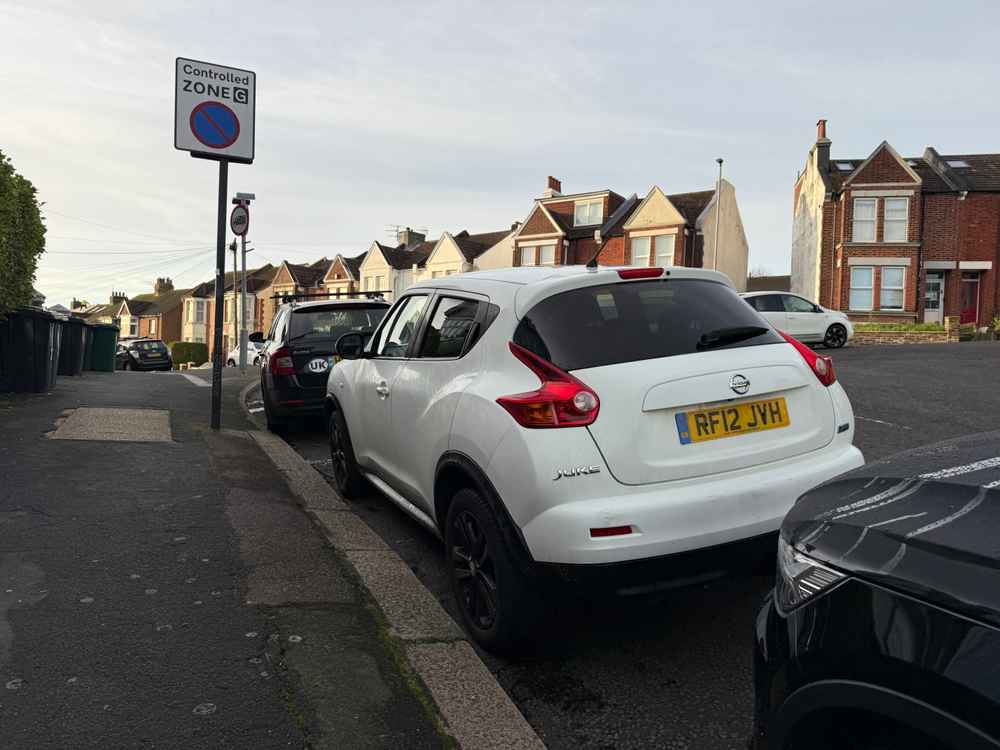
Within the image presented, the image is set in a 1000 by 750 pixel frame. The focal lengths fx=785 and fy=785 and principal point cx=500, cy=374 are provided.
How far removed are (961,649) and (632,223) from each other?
1667 inches

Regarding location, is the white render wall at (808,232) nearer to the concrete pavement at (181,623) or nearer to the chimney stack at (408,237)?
the chimney stack at (408,237)

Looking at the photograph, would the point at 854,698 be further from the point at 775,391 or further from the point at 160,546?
the point at 160,546

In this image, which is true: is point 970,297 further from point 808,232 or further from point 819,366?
point 819,366

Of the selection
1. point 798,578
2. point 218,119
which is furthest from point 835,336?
point 798,578

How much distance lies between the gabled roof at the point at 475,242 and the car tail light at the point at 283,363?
43.1m

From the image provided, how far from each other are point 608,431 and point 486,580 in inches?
Result: 34.1

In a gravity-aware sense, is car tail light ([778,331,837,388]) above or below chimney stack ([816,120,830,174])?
below

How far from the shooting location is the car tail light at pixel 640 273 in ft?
11.7

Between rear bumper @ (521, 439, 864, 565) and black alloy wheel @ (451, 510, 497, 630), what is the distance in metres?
0.39

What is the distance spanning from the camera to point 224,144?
808cm

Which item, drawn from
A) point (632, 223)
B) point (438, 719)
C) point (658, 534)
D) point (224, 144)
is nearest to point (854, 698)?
point (658, 534)

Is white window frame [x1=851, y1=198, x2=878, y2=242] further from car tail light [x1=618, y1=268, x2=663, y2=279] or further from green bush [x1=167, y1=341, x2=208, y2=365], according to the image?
green bush [x1=167, y1=341, x2=208, y2=365]

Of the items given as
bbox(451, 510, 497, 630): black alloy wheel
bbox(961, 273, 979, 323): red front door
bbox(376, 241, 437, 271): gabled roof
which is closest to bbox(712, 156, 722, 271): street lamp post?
bbox(961, 273, 979, 323): red front door

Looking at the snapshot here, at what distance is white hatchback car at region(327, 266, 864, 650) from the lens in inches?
115
